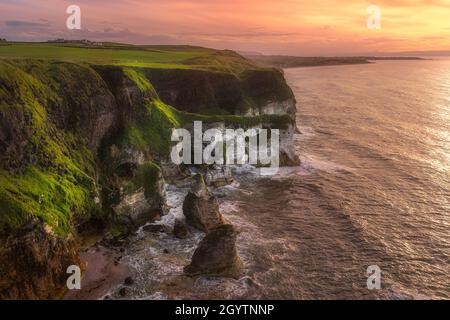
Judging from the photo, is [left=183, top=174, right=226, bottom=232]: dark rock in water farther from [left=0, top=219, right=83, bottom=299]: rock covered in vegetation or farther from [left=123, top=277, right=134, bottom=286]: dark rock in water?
[left=0, top=219, right=83, bottom=299]: rock covered in vegetation

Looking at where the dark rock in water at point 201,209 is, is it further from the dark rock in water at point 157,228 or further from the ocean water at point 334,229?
the dark rock in water at point 157,228

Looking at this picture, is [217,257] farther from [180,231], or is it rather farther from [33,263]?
[33,263]

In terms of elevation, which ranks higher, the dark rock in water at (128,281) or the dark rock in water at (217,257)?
the dark rock in water at (217,257)

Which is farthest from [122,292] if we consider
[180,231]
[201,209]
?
[201,209]

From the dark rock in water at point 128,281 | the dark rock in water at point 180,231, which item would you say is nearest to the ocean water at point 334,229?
the dark rock in water at point 128,281

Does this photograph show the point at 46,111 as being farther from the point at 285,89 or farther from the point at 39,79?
the point at 285,89

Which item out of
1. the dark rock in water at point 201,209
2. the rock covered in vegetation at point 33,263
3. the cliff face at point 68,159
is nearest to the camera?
the rock covered in vegetation at point 33,263
